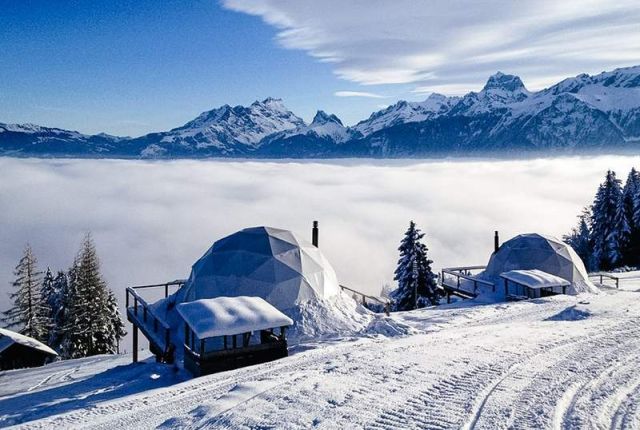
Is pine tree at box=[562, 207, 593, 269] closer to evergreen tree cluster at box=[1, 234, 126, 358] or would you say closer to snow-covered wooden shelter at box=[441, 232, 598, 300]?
snow-covered wooden shelter at box=[441, 232, 598, 300]

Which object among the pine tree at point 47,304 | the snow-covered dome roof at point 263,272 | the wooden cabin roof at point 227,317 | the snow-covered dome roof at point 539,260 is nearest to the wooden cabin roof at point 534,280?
the snow-covered dome roof at point 539,260

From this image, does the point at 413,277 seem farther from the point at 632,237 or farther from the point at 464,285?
the point at 632,237

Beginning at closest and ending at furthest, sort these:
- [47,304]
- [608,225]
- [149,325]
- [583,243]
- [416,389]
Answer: [416,389], [149,325], [47,304], [608,225], [583,243]

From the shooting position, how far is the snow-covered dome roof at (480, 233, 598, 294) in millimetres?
27250

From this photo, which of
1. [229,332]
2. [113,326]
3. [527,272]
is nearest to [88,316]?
[113,326]

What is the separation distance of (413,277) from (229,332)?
75.2 feet

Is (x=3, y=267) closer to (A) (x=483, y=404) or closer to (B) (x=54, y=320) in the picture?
(B) (x=54, y=320)

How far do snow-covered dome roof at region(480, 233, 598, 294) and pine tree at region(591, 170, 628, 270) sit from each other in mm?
23400

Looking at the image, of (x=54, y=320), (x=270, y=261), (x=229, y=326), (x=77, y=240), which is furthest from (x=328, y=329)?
(x=77, y=240)

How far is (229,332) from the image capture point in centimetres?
1380

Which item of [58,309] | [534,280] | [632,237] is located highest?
[534,280]

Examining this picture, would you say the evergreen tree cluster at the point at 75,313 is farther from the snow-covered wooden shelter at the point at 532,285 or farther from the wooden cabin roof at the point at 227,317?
the snow-covered wooden shelter at the point at 532,285

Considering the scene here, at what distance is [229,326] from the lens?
13.9 meters

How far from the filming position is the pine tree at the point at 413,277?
3503cm
